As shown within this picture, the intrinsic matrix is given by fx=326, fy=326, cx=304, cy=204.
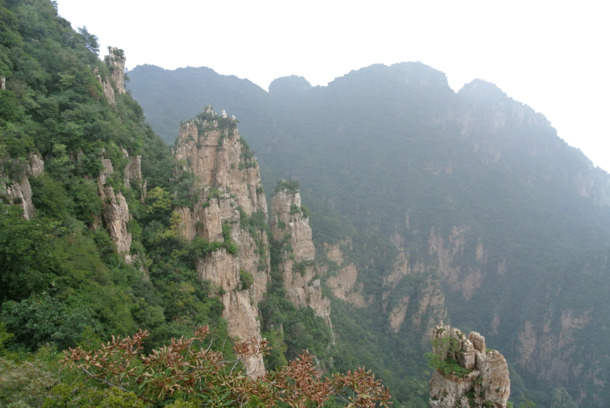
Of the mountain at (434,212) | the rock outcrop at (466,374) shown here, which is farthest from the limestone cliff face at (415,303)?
the rock outcrop at (466,374)

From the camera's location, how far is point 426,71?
135750 mm

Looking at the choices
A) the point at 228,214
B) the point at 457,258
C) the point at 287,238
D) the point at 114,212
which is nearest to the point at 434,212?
the point at 457,258

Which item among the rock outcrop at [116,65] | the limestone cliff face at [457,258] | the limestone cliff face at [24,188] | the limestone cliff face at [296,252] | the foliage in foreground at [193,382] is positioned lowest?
the limestone cliff face at [457,258]

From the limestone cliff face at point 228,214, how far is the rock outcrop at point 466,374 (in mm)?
8440

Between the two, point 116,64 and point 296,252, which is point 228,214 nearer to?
point 296,252

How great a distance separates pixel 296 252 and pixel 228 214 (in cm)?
1289

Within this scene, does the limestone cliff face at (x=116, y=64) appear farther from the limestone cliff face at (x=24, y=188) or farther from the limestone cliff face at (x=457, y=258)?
the limestone cliff face at (x=457, y=258)

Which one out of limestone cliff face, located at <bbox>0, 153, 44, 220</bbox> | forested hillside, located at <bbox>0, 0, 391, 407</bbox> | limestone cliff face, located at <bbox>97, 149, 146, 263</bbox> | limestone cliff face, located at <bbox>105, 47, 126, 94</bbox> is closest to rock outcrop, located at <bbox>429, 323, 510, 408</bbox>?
forested hillside, located at <bbox>0, 0, 391, 407</bbox>

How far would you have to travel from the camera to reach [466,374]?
12234 millimetres

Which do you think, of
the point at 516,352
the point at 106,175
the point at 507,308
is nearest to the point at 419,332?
the point at 516,352

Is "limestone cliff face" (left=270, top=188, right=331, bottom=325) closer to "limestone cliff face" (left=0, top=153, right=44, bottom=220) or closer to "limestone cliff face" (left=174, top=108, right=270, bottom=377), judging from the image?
"limestone cliff face" (left=174, top=108, right=270, bottom=377)

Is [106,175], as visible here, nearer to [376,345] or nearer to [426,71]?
[376,345]

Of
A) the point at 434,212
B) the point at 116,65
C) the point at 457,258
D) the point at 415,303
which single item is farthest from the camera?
the point at 434,212

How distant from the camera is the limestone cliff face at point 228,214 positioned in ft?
62.6
